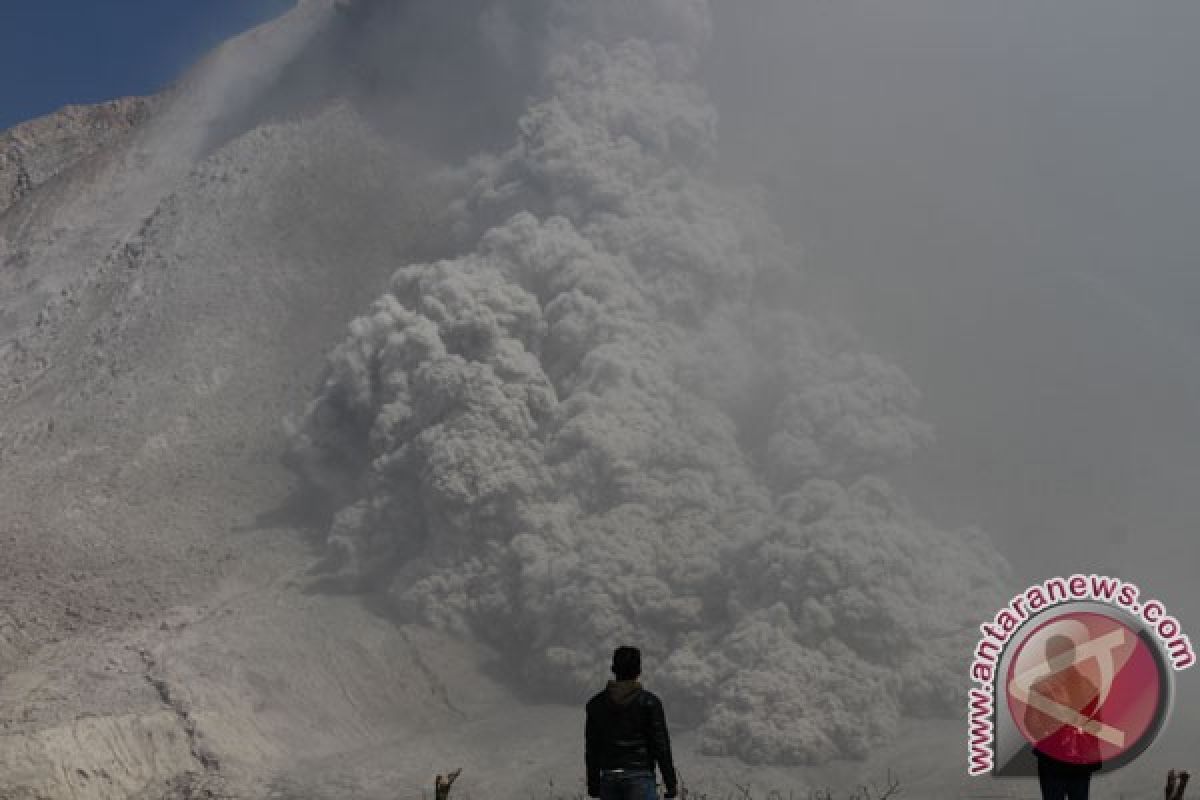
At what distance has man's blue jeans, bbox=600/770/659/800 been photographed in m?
9.57

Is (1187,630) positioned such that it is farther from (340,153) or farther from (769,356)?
(340,153)

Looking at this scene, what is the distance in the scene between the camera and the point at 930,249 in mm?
39062

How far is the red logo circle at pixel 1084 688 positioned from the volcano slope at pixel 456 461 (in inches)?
560

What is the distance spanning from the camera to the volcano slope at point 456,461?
2550cm

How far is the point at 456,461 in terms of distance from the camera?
31.1 meters

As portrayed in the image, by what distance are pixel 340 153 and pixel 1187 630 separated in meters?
31.3

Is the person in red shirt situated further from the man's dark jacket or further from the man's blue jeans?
the man's blue jeans

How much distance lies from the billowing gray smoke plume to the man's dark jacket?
15350 millimetres

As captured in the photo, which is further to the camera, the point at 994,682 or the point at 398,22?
the point at 398,22

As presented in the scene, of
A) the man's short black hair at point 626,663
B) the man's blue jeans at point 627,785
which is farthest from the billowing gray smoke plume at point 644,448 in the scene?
the man's short black hair at point 626,663

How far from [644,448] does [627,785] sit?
21488mm

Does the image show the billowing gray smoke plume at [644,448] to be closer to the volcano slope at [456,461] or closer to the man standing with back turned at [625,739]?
the volcano slope at [456,461]

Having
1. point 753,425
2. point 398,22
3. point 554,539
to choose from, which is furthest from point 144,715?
point 398,22

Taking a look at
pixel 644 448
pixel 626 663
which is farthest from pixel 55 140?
pixel 626 663
